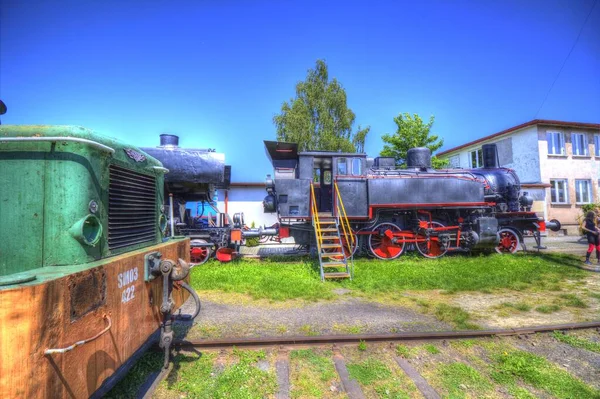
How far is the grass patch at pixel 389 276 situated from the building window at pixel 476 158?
15.1 m

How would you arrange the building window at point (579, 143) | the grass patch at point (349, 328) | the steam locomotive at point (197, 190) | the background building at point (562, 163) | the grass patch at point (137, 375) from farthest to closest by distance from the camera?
the building window at point (579, 143) < the background building at point (562, 163) < the steam locomotive at point (197, 190) < the grass patch at point (349, 328) < the grass patch at point (137, 375)

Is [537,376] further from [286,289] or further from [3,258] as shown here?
[3,258]

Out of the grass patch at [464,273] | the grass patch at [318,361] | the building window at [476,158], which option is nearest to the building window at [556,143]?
the building window at [476,158]

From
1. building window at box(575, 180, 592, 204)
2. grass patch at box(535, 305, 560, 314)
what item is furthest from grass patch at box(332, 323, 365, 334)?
building window at box(575, 180, 592, 204)

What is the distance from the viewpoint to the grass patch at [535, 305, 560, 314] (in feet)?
15.5

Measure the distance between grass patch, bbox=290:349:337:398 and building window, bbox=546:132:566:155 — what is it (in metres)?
22.3

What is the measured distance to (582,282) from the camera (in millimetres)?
6551

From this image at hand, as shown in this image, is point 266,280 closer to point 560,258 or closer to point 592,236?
point 560,258

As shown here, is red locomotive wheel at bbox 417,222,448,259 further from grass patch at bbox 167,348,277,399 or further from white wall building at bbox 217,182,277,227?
white wall building at bbox 217,182,277,227

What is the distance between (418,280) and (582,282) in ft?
12.1

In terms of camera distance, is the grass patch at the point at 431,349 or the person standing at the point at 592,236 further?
the person standing at the point at 592,236

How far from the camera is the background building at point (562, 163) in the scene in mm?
18156

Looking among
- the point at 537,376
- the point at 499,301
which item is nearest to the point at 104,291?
the point at 537,376

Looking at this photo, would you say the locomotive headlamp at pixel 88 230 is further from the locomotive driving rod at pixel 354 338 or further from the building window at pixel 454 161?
the building window at pixel 454 161
